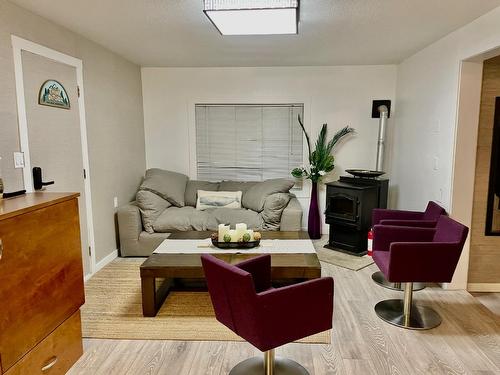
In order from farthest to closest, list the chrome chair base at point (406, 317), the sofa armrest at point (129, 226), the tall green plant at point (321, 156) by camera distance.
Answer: the tall green plant at point (321, 156), the sofa armrest at point (129, 226), the chrome chair base at point (406, 317)

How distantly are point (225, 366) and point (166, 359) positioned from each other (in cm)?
40

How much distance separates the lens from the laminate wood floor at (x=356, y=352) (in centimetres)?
227

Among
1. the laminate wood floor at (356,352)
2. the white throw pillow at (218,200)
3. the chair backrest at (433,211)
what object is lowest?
the laminate wood floor at (356,352)

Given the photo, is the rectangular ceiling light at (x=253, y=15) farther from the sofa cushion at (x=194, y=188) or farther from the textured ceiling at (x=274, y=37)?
the sofa cushion at (x=194, y=188)

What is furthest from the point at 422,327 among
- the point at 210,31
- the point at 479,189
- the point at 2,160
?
the point at 2,160

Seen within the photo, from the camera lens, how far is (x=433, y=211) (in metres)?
3.40

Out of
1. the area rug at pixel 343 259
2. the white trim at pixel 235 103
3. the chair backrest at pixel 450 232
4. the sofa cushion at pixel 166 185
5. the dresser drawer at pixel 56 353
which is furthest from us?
the white trim at pixel 235 103

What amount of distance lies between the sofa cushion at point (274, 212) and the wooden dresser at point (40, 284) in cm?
233

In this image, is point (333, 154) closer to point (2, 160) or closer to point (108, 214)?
point (108, 214)

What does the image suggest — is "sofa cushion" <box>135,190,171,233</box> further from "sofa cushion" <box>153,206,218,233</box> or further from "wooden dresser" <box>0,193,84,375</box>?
"wooden dresser" <box>0,193,84,375</box>

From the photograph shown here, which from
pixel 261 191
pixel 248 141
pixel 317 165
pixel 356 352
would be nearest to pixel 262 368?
pixel 356 352

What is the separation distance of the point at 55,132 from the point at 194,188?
7.02ft

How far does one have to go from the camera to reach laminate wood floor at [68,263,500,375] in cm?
227

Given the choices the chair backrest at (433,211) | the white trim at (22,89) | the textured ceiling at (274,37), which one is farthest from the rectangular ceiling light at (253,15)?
the chair backrest at (433,211)
